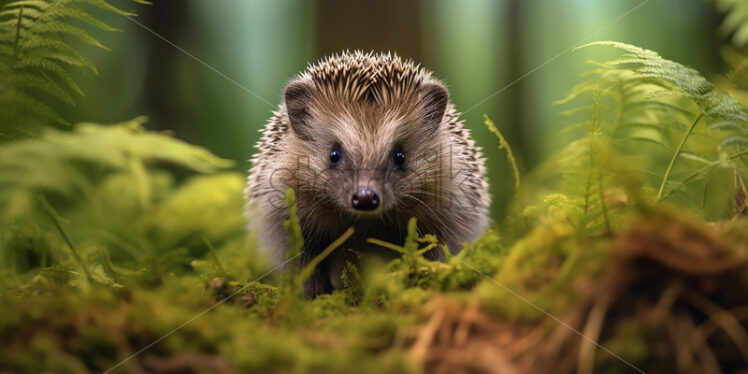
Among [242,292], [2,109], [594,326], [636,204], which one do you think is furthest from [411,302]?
[2,109]

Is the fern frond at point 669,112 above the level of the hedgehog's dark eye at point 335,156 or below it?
above

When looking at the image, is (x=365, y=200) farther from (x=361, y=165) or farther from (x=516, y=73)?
(x=516, y=73)

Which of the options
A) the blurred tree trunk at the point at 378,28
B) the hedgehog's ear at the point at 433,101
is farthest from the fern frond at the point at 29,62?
the blurred tree trunk at the point at 378,28

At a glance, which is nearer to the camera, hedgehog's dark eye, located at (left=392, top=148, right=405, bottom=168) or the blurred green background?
hedgehog's dark eye, located at (left=392, top=148, right=405, bottom=168)

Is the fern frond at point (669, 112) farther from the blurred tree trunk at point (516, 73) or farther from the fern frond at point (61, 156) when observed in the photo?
the blurred tree trunk at point (516, 73)

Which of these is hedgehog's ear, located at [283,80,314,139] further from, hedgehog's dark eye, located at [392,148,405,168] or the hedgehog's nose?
the hedgehog's nose

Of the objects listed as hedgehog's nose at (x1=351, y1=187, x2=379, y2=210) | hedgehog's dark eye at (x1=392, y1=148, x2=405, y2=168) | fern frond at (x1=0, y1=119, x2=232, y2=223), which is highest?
hedgehog's dark eye at (x1=392, y1=148, x2=405, y2=168)

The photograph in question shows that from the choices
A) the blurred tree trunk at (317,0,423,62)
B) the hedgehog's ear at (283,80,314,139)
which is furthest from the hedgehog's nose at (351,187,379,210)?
the blurred tree trunk at (317,0,423,62)
